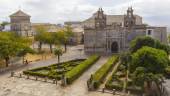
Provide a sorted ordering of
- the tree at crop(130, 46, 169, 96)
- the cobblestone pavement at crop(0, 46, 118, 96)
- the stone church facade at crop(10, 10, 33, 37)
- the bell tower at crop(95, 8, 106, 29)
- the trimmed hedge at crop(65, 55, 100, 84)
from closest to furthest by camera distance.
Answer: the tree at crop(130, 46, 169, 96)
the cobblestone pavement at crop(0, 46, 118, 96)
the trimmed hedge at crop(65, 55, 100, 84)
the bell tower at crop(95, 8, 106, 29)
the stone church facade at crop(10, 10, 33, 37)

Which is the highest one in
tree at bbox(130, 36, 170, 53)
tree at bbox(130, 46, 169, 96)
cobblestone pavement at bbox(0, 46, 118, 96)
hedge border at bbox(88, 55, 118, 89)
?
tree at bbox(130, 36, 170, 53)

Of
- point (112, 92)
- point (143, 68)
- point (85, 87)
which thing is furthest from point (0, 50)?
point (143, 68)

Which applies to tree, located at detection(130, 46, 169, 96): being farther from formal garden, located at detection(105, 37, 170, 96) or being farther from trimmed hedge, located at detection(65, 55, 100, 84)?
trimmed hedge, located at detection(65, 55, 100, 84)

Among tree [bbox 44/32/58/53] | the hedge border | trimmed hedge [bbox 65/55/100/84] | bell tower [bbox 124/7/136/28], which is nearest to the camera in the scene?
the hedge border

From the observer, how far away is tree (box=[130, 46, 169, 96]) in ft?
103

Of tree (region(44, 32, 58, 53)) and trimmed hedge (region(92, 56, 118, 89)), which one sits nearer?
trimmed hedge (region(92, 56, 118, 89))

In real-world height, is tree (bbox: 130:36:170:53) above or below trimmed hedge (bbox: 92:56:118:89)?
above

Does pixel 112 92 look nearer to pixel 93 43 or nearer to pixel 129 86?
pixel 129 86

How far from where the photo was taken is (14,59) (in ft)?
196

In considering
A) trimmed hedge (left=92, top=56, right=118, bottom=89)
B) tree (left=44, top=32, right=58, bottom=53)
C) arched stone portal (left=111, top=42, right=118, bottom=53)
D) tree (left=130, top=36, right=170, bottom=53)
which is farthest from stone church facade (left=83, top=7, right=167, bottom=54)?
tree (left=130, top=36, right=170, bottom=53)

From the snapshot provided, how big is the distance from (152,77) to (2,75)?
25.6 metres

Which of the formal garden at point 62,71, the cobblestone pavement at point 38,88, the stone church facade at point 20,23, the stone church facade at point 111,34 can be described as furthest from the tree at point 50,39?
the cobblestone pavement at point 38,88

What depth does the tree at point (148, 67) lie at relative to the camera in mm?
31484

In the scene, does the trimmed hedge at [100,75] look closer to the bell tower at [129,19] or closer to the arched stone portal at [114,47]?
the arched stone portal at [114,47]
